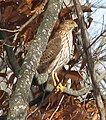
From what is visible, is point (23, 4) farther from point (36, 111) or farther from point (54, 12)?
point (36, 111)

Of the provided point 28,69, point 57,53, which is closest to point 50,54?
point 57,53

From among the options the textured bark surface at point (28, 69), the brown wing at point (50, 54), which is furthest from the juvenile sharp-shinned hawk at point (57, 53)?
the textured bark surface at point (28, 69)

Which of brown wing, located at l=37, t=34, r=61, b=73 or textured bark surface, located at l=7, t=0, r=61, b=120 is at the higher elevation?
textured bark surface, located at l=7, t=0, r=61, b=120

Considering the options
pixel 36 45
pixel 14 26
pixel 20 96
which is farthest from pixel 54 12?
pixel 20 96

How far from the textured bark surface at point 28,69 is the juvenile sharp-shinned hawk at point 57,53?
1122 mm

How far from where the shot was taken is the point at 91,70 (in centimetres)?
174

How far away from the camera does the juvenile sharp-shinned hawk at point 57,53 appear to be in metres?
2.96

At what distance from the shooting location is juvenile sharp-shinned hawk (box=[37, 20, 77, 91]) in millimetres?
2963

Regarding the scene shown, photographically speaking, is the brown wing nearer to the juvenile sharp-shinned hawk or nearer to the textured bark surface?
the juvenile sharp-shinned hawk

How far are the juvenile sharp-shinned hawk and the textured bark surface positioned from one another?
112cm

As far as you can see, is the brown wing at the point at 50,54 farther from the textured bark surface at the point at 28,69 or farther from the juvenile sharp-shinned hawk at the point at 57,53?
→ the textured bark surface at the point at 28,69

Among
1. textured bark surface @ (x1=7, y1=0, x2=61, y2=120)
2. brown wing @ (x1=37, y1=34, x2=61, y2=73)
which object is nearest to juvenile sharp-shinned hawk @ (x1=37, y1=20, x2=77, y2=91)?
brown wing @ (x1=37, y1=34, x2=61, y2=73)

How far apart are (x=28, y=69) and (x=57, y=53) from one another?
1.72m

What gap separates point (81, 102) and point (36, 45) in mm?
972
